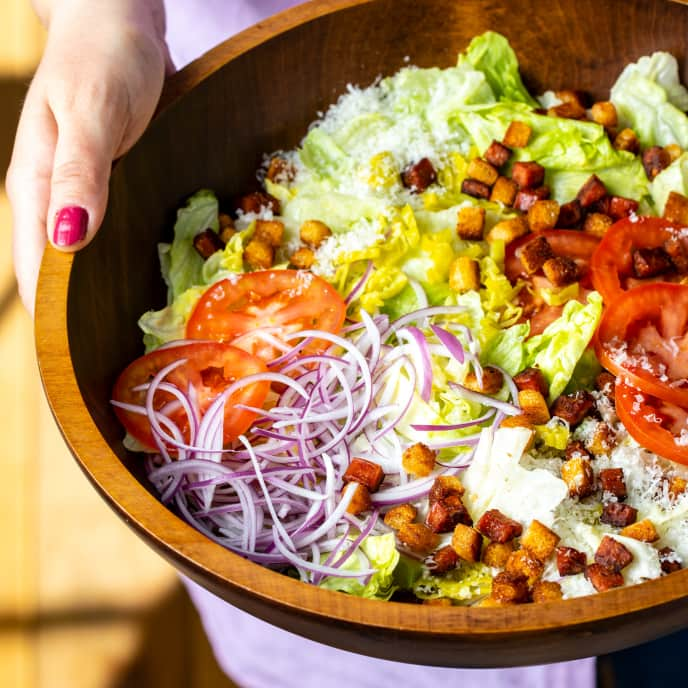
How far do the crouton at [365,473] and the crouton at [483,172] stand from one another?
80 centimetres

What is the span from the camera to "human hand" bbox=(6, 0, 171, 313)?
191cm

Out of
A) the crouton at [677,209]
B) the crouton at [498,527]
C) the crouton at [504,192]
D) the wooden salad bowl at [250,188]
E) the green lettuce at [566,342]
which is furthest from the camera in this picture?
the crouton at [504,192]

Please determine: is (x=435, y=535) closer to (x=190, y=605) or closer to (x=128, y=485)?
(x=128, y=485)

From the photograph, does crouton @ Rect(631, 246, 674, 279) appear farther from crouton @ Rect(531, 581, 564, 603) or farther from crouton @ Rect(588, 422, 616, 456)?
crouton @ Rect(531, 581, 564, 603)

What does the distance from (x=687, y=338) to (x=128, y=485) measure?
1.13 m

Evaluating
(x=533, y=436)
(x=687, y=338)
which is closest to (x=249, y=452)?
(x=533, y=436)

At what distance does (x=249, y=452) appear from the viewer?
1.91 meters

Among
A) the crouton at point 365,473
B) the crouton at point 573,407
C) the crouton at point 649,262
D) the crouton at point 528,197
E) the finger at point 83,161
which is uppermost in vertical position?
the finger at point 83,161

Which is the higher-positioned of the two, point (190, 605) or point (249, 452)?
point (249, 452)

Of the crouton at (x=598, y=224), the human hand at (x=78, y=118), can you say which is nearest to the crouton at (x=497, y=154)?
the crouton at (x=598, y=224)

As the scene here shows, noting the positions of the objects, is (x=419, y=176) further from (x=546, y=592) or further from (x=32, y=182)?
(x=546, y=592)

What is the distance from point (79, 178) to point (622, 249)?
44.6 inches

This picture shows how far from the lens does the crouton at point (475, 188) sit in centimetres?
233

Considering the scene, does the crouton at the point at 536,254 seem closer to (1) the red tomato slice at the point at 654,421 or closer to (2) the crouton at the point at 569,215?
(2) the crouton at the point at 569,215
